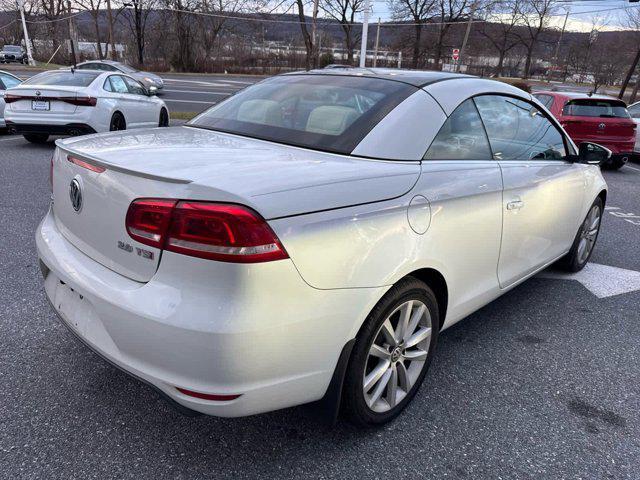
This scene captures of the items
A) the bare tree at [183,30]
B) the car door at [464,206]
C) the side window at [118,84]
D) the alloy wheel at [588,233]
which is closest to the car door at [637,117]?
the alloy wheel at [588,233]

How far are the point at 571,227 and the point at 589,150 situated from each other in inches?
23.1

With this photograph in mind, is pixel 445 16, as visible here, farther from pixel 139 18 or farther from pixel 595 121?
pixel 595 121

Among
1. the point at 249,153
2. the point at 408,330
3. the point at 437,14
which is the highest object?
the point at 437,14

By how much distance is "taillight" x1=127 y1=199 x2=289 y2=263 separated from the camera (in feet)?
5.46

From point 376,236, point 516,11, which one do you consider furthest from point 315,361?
point 516,11

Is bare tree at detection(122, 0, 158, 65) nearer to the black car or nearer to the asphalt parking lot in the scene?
the black car

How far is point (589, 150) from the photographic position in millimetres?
3814

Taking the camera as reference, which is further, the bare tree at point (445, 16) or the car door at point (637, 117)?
the bare tree at point (445, 16)

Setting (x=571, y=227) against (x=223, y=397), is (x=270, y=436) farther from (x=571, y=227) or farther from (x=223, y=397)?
(x=571, y=227)

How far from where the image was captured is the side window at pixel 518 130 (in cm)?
293

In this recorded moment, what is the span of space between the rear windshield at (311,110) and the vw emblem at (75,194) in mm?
851

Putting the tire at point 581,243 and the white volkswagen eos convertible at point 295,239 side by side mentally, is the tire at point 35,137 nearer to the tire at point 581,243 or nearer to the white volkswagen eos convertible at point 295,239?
the white volkswagen eos convertible at point 295,239

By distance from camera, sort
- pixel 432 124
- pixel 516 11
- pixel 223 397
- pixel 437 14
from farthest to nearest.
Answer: pixel 516 11 < pixel 437 14 < pixel 432 124 < pixel 223 397

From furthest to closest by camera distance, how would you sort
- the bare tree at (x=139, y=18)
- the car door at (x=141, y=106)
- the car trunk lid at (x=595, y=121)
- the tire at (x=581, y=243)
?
the bare tree at (x=139, y=18) → the car door at (x=141, y=106) → the car trunk lid at (x=595, y=121) → the tire at (x=581, y=243)
